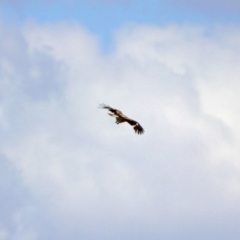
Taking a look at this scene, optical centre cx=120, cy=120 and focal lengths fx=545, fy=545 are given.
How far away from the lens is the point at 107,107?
3500 cm

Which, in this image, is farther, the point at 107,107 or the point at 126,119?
the point at 126,119

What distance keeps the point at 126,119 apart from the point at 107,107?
8.81 feet

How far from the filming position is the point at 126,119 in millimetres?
37250
